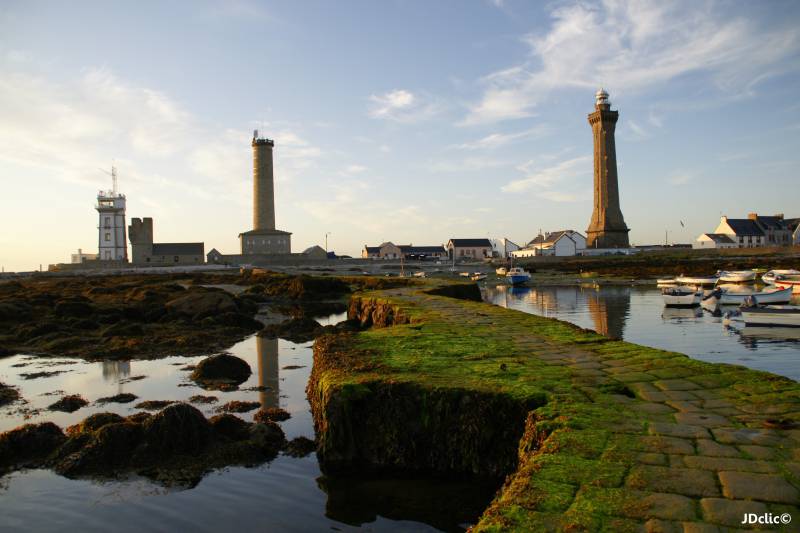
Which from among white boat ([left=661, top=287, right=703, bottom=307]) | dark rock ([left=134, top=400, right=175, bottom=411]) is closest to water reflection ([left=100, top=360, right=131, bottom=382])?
dark rock ([left=134, top=400, right=175, bottom=411])

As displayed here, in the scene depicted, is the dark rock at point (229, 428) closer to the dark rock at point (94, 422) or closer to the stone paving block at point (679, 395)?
the dark rock at point (94, 422)

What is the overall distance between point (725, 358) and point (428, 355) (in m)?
10.8

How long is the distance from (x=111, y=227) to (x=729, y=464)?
89.9 meters

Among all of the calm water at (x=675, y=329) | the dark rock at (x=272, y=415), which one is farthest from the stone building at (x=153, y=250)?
the dark rock at (x=272, y=415)

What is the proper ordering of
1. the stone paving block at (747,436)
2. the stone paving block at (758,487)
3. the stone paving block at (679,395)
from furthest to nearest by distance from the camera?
the stone paving block at (679,395), the stone paving block at (747,436), the stone paving block at (758,487)

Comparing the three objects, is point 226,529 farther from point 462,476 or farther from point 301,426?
point 301,426

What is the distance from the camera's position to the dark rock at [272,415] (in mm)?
9860

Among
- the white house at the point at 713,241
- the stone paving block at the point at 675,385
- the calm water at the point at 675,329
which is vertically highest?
the white house at the point at 713,241

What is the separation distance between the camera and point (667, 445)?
492 cm

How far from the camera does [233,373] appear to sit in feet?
Answer: 44.0

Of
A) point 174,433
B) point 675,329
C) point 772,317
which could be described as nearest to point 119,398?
point 174,433

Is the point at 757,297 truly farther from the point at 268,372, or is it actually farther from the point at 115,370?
the point at 115,370

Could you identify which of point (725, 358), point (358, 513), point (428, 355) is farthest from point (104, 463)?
point (725, 358)

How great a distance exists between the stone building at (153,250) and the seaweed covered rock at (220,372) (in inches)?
2963
